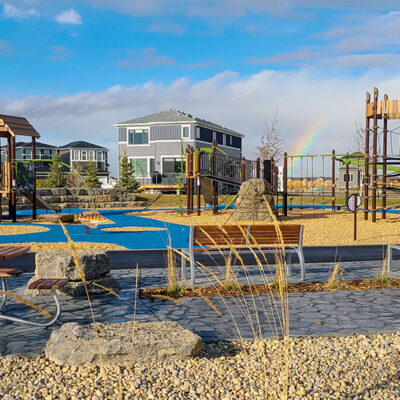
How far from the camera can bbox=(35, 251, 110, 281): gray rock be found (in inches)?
259

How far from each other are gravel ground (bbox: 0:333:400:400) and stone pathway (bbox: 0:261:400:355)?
329 millimetres

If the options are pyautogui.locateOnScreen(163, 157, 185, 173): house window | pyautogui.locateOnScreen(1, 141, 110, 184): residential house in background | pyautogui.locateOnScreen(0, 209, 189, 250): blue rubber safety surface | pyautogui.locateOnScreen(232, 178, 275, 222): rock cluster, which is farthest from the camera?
pyautogui.locateOnScreen(1, 141, 110, 184): residential house in background

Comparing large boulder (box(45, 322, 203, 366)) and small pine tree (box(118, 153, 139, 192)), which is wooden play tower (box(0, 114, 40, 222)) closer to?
large boulder (box(45, 322, 203, 366))

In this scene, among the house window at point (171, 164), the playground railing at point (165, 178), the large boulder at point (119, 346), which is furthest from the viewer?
the house window at point (171, 164)

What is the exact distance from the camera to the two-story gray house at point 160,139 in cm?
4494

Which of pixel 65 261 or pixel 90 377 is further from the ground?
pixel 65 261

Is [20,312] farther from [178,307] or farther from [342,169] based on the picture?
[342,169]

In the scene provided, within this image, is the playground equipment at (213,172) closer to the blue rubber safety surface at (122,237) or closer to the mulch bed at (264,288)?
the blue rubber safety surface at (122,237)

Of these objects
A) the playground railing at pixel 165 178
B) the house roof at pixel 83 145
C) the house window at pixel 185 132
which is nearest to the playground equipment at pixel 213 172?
the playground railing at pixel 165 178

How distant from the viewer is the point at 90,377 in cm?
384

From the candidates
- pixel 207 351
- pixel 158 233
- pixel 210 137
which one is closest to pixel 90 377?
pixel 207 351

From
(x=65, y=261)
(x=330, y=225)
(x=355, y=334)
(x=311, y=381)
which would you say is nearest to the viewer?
(x=311, y=381)

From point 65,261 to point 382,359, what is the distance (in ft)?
13.2

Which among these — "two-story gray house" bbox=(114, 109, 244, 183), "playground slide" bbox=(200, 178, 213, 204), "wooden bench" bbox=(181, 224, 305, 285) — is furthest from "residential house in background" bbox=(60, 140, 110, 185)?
"wooden bench" bbox=(181, 224, 305, 285)
